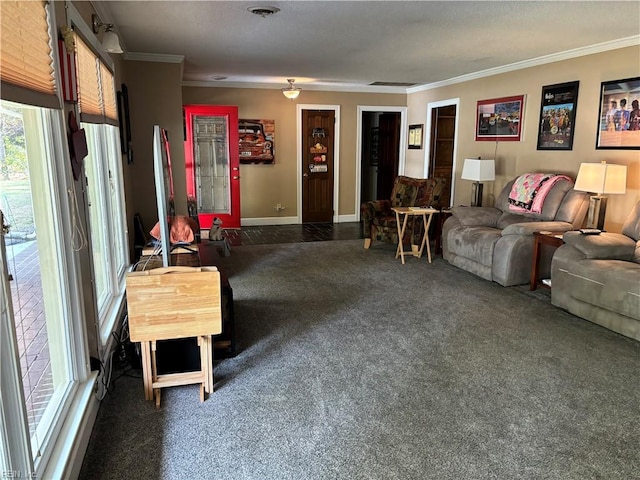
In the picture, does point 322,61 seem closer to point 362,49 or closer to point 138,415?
point 362,49

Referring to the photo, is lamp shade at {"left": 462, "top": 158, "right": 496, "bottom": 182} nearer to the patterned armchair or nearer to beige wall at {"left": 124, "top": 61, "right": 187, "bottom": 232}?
the patterned armchair

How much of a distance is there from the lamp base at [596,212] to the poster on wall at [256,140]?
501 cm

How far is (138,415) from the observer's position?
2.39 m

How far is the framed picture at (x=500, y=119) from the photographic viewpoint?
5.61 metres

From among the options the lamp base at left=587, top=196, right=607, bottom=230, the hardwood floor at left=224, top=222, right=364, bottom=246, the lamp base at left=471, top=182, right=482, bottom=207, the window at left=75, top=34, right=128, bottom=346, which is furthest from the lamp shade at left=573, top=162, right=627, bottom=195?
the window at left=75, top=34, right=128, bottom=346

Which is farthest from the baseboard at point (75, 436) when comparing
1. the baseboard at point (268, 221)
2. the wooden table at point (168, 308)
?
the baseboard at point (268, 221)

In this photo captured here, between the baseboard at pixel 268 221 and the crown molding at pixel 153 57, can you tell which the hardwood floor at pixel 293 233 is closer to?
the baseboard at pixel 268 221

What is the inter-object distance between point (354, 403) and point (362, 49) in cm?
352

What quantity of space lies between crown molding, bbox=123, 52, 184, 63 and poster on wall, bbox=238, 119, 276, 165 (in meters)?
2.50

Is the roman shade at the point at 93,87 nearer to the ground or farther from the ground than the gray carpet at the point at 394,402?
farther from the ground

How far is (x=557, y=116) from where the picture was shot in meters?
5.07

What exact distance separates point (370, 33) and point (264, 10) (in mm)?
1073

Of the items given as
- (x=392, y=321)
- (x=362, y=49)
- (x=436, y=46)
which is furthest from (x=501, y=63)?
(x=392, y=321)

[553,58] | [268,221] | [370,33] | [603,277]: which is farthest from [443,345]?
[268,221]
